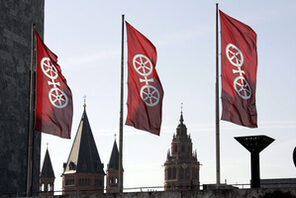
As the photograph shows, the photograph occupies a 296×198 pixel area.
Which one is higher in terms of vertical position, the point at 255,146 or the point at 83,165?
the point at 83,165

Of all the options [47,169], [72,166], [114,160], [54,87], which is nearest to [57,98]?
[54,87]

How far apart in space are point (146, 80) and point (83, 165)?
107746 millimetres

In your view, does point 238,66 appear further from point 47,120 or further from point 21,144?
point 21,144

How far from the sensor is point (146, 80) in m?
34.4

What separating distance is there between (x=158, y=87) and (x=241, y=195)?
296 inches

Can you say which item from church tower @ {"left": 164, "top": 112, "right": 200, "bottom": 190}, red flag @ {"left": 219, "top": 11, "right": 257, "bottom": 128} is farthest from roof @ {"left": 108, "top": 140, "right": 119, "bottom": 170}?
red flag @ {"left": 219, "top": 11, "right": 257, "bottom": 128}

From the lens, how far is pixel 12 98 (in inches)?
1997

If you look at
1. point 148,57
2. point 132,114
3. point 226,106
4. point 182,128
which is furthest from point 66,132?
point 182,128

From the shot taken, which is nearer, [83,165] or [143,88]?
[143,88]

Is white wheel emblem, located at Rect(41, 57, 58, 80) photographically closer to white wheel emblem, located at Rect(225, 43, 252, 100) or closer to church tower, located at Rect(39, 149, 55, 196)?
white wheel emblem, located at Rect(225, 43, 252, 100)

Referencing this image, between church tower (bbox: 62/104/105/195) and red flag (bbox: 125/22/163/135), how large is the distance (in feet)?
333

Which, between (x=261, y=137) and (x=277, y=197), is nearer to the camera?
(x=277, y=197)

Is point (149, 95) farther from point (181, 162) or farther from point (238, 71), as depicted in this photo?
point (181, 162)

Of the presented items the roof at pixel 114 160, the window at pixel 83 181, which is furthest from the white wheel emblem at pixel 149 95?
the roof at pixel 114 160
